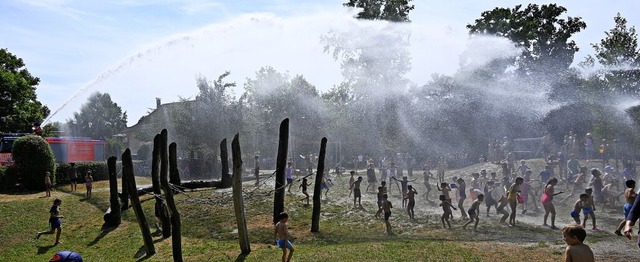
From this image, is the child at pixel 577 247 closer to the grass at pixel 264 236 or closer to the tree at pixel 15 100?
the grass at pixel 264 236

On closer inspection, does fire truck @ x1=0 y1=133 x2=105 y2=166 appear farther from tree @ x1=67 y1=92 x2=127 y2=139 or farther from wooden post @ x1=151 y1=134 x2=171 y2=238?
tree @ x1=67 y1=92 x2=127 y2=139

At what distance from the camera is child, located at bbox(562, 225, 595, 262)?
731cm

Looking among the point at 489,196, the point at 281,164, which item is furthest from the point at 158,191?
the point at 489,196

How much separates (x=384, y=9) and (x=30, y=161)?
114 feet

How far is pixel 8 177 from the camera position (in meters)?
32.2

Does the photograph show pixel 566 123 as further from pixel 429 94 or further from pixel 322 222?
Result: pixel 322 222

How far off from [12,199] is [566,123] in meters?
39.8

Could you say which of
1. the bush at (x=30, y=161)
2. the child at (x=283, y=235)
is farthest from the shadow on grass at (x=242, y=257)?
the bush at (x=30, y=161)

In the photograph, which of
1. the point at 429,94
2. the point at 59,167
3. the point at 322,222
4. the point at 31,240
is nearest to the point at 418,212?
the point at 322,222

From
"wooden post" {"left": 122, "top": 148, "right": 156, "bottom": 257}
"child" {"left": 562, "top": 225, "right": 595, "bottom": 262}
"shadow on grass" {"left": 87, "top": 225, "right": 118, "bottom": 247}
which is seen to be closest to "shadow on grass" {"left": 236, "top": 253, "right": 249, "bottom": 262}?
"wooden post" {"left": 122, "top": 148, "right": 156, "bottom": 257}

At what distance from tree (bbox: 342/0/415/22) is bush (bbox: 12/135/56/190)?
30.8m

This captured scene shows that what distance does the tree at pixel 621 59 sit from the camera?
3516 centimetres

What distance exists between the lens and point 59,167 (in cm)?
3594

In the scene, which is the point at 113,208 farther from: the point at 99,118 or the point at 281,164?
the point at 99,118
